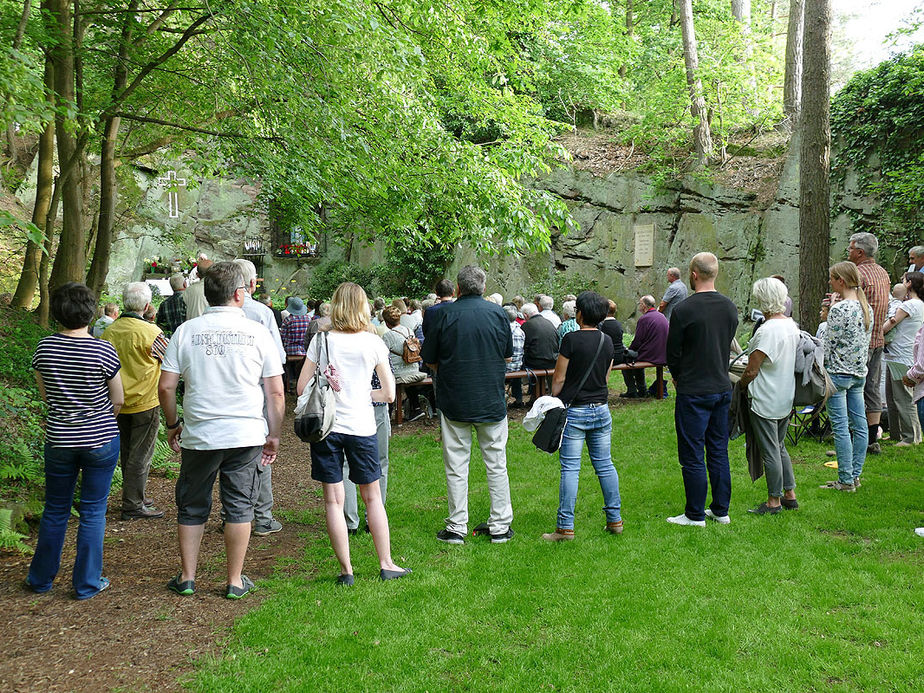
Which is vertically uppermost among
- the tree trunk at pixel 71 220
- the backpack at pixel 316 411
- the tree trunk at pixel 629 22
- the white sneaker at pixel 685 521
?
the tree trunk at pixel 629 22

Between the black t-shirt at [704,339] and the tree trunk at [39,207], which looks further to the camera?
the tree trunk at [39,207]

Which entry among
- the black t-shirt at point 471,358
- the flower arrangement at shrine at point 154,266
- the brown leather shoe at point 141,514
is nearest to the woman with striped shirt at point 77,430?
the brown leather shoe at point 141,514

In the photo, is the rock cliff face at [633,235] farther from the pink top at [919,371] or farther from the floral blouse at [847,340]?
the pink top at [919,371]

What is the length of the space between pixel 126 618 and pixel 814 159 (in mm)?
9571

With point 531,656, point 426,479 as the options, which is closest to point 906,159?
point 426,479

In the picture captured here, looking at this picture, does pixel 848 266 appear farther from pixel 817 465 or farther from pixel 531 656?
pixel 531 656

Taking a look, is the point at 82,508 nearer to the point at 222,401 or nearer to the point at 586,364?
the point at 222,401

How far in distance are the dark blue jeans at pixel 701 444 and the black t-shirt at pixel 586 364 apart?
678 millimetres

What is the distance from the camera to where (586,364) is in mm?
4949

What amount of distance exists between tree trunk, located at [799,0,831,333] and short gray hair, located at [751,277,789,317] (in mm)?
4749

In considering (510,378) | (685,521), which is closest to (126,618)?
(685,521)

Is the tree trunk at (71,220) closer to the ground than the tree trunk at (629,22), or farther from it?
closer to the ground

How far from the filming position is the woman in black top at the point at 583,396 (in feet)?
16.3

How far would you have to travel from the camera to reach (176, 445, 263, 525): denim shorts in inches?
153
